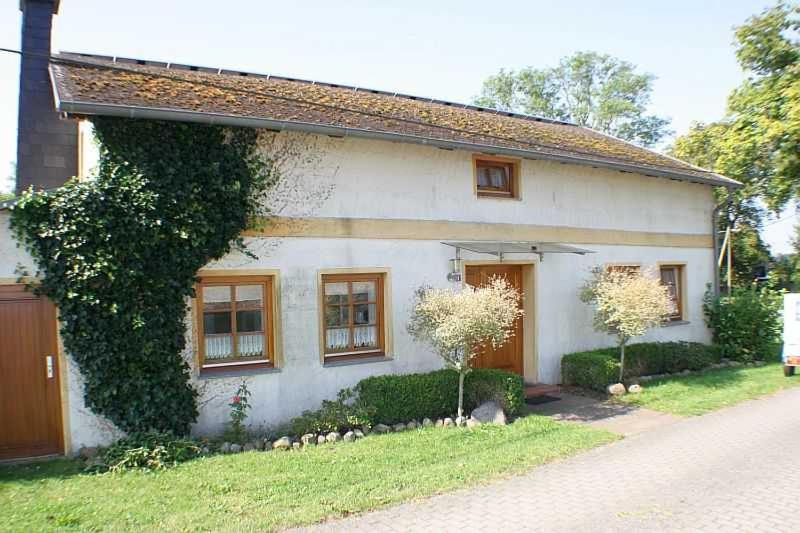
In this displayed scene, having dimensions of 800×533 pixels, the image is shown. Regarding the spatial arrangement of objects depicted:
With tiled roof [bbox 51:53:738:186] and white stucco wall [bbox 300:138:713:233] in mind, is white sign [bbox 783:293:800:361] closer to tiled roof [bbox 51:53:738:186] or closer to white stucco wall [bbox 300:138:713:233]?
white stucco wall [bbox 300:138:713:233]

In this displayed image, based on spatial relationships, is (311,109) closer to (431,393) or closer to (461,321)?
(461,321)

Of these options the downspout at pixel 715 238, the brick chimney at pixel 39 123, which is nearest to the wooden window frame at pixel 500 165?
the downspout at pixel 715 238

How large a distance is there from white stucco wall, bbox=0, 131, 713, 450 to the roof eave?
1.77 feet

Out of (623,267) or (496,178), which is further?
(623,267)

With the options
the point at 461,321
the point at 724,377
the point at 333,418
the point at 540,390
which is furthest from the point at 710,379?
the point at 333,418

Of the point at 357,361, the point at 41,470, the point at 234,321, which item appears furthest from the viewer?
the point at 357,361

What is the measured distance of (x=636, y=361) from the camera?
39.4ft

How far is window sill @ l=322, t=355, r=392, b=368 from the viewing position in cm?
894

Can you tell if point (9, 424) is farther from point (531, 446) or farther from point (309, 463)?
point (531, 446)

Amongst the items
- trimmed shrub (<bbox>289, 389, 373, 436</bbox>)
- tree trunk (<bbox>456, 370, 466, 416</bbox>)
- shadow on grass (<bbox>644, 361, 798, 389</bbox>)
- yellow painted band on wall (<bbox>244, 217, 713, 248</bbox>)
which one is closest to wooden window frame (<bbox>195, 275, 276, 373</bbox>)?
yellow painted band on wall (<bbox>244, 217, 713, 248</bbox>)

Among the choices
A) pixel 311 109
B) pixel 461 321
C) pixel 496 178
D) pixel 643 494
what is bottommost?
pixel 643 494

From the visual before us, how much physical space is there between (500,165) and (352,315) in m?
4.34

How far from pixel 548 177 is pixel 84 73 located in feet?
27.7

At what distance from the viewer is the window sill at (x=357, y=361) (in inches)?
352
